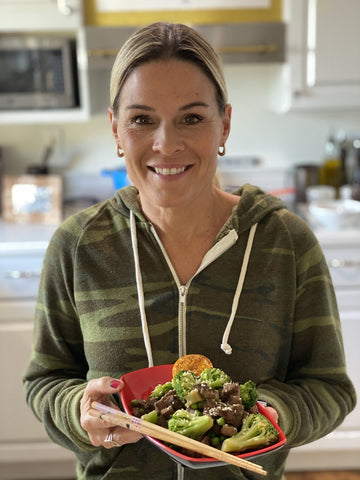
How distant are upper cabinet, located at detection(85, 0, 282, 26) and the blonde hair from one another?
140cm

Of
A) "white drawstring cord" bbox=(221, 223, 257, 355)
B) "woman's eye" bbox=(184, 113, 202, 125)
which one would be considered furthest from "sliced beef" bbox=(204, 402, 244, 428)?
"woman's eye" bbox=(184, 113, 202, 125)

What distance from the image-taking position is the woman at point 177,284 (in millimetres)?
987

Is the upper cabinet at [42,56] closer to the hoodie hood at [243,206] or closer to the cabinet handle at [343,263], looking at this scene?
the cabinet handle at [343,263]

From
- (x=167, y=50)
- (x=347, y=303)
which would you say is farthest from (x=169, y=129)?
(x=347, y=303)

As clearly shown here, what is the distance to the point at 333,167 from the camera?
2807 mm

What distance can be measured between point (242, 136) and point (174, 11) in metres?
0.78

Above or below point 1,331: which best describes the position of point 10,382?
below

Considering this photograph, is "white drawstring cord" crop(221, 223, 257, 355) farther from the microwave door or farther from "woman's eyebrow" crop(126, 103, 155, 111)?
the microwave door

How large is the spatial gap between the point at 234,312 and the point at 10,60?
1819 millimetres

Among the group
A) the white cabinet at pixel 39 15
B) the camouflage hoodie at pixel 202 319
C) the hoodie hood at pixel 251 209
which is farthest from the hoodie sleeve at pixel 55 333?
the white cabinet at pixel 39 15

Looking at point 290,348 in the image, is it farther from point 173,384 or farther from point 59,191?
point 59,191

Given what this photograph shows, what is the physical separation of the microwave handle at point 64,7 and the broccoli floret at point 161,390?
1799 mm

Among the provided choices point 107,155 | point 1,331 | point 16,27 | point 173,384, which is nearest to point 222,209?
point 173,384

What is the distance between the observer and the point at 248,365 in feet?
3.52
